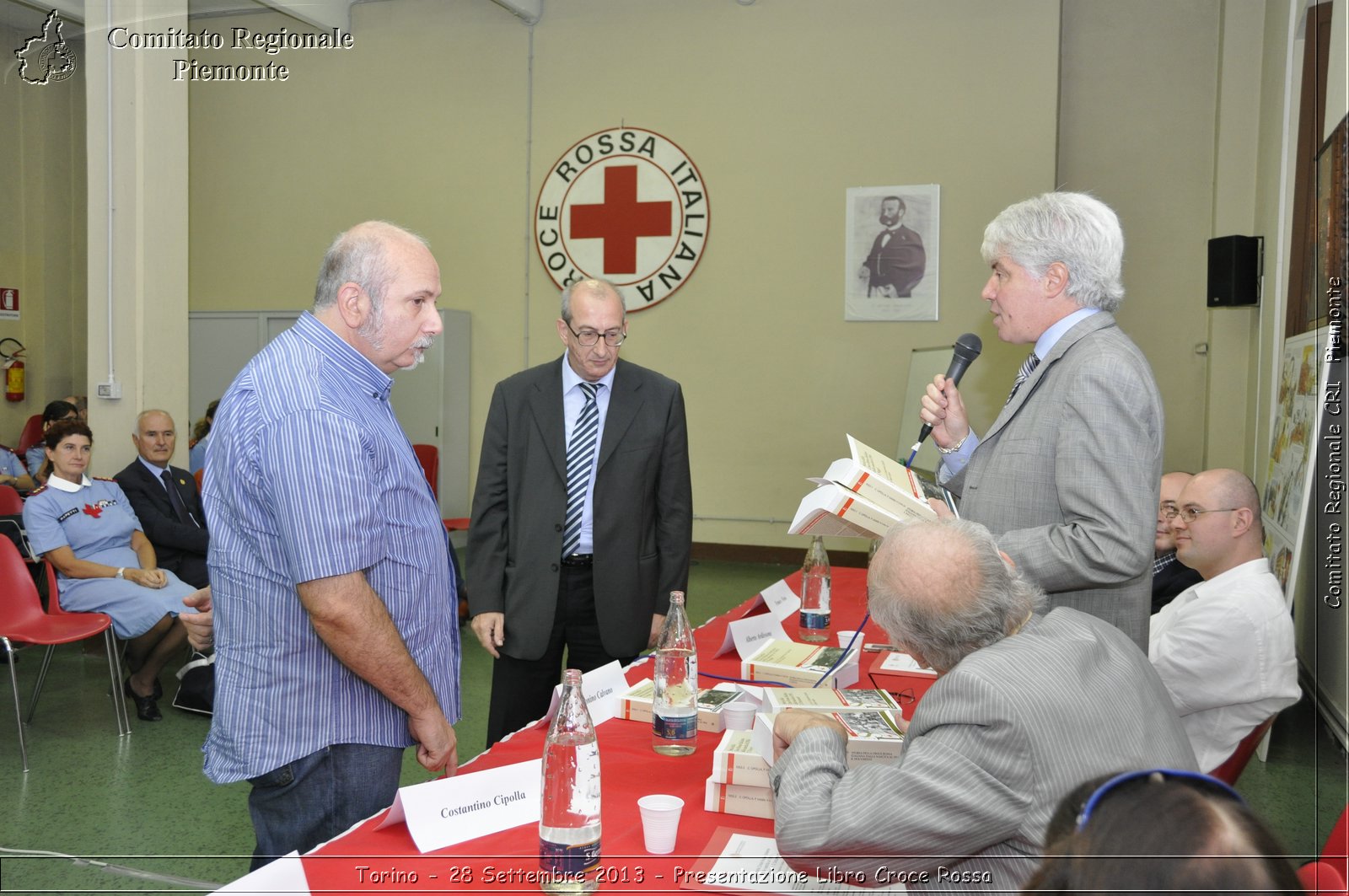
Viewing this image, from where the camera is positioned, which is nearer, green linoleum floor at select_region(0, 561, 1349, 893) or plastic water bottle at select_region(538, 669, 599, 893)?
plastic water bottle at select_region(538, 669, 599, 893)

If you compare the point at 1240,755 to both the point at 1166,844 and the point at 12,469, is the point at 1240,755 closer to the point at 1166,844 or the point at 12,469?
the point at 1166,844

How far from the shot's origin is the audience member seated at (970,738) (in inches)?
41.5

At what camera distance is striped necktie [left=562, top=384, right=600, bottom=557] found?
8.27 ft

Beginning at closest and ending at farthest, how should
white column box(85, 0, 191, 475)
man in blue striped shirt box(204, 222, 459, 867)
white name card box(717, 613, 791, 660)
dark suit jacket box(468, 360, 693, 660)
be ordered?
man in blue striped shirt box(204, 222, 459, 867) < white name card box(717, 613, 791, 660) < dark suit jacket box(468, 360, 693, 660) < white column box(85, 0, 191, 475)

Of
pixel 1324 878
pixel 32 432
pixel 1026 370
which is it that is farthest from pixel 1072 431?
pixel 32 432

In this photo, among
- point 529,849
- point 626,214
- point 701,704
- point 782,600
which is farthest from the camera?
point 626,214

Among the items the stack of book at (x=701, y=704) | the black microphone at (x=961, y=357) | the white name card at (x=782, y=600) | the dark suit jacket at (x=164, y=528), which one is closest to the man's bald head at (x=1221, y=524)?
the black microphone at (x=961, y=357)

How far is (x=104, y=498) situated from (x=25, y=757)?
4.23 feet

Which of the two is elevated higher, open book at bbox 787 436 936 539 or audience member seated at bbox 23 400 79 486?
open book at bbox 787 436 936 539

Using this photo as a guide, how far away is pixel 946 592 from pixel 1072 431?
2.05 ft

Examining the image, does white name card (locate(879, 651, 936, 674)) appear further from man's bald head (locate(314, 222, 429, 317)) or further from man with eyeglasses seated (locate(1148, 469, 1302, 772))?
man's bald head (locate(314, 222, 429, 317))

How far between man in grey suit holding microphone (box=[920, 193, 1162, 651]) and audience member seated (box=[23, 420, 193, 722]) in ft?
11.3

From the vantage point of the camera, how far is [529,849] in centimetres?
130

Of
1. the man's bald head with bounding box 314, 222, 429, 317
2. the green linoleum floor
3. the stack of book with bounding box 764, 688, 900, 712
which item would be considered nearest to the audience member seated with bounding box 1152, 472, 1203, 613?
the green linoleum floor
